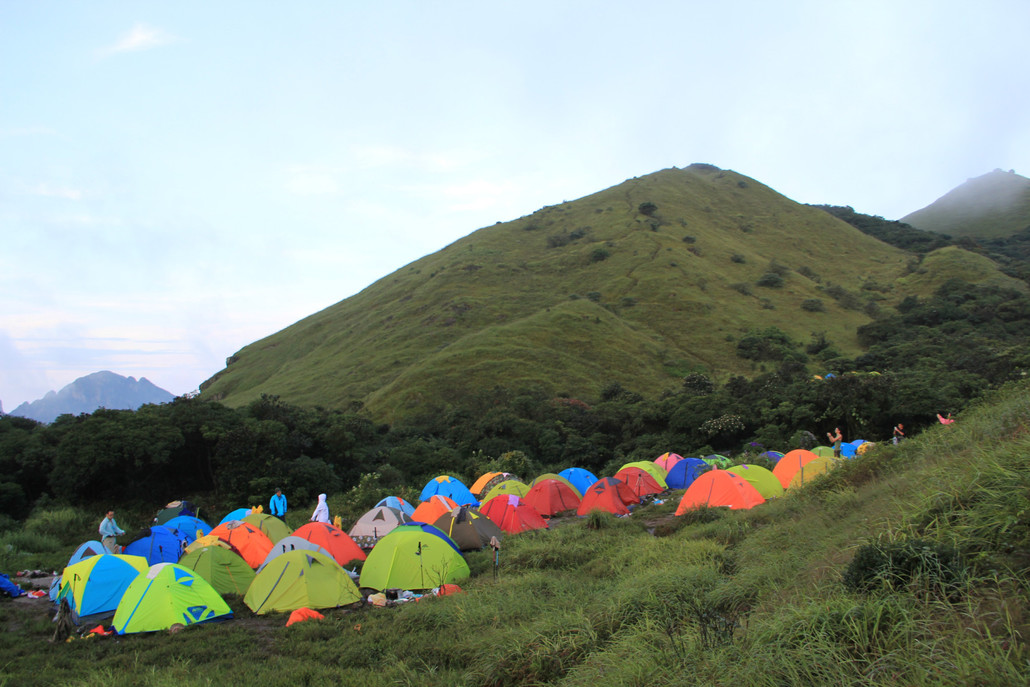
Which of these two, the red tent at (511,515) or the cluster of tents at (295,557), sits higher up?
the cluster of tents at (295,557)

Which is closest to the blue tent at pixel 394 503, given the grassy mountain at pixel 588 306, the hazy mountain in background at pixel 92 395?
the grassy mountain at pixel 588 306

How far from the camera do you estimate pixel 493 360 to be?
147 feet

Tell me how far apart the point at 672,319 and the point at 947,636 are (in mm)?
51918

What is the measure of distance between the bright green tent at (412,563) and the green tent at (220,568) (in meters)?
2.41

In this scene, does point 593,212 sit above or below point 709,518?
above

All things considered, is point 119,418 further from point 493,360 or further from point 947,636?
point 493,360

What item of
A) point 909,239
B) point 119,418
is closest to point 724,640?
point 119,418

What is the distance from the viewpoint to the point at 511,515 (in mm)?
15641

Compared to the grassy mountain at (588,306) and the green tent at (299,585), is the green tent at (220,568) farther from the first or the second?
the grassy mountain at (588,306)

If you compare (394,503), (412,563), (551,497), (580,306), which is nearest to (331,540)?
(412,563)

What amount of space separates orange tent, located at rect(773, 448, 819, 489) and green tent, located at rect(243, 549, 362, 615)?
13.4 metres

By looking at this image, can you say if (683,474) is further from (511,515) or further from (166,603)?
(166,603)

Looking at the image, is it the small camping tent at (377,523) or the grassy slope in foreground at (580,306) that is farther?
the grassy slope in foreground at (580,306)

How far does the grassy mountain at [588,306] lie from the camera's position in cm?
4553
